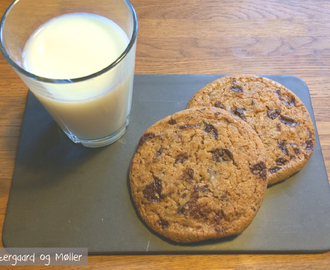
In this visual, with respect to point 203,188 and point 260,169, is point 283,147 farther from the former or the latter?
point 203,188

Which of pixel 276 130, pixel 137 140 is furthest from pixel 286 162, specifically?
pixel 137 140

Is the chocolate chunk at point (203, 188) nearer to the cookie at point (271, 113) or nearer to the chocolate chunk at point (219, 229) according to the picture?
the chocolate chunk at point (219, 229)

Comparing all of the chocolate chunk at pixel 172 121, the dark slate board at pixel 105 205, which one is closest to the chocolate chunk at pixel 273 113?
the dark slate board at pixel 105 205

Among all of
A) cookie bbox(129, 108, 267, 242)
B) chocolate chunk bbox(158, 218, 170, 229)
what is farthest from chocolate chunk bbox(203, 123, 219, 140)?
chocolate chunk bbox(158, 218, 170, 229)

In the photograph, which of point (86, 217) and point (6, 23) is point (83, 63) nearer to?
point (6, 23)

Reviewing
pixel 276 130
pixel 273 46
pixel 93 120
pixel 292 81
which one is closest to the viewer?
pixel 93 120

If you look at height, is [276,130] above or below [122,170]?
above

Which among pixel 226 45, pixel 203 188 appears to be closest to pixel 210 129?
pixel 203 188

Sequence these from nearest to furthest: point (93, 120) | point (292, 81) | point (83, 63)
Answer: point (83, 63) → point (93, 120) → point (292, 81)
